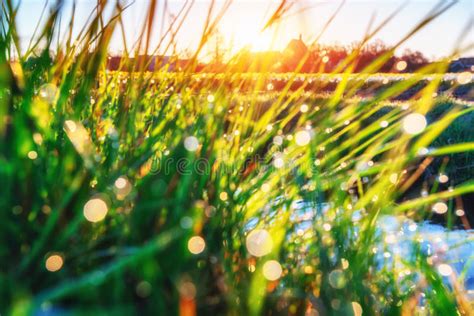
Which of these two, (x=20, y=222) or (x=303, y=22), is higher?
(x=303, y=22)

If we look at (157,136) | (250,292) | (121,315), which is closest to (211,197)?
(157,136)

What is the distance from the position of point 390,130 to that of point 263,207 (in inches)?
10.2

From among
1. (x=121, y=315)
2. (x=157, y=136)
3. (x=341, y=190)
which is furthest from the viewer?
(x=341, y=190)

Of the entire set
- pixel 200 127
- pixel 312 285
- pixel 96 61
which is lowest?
pixel 312 285

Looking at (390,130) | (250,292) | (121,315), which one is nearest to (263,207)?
(390,130)

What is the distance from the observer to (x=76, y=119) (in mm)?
829

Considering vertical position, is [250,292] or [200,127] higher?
[200,127]

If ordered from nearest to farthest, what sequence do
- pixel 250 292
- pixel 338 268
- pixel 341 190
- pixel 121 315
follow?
1. pixel 121 315
2. pixel 250 292
3. pixel 338 268
4. pixel 341 190

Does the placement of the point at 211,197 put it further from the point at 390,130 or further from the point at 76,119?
the point at 390,130

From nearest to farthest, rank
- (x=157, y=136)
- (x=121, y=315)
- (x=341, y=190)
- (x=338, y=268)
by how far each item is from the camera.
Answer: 1. (x=121, y=315)
2. (x=338, y=268)
3. (x=157, y=136)
4. (x=341, y=190)

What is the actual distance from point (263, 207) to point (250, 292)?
36 cm

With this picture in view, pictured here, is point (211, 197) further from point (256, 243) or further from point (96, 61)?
point (96, 61)

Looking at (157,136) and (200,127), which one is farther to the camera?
(200,127)

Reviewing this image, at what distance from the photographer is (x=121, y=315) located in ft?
1.71
